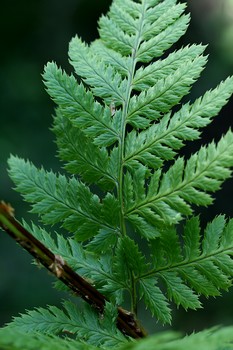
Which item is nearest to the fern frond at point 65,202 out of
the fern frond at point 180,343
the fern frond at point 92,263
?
the fern frond at point 92,263

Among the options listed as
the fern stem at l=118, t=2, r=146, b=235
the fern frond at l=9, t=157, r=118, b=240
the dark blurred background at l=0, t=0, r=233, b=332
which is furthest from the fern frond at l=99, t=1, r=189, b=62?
the dark blurred background at l=0, t=0, r=233, b=332

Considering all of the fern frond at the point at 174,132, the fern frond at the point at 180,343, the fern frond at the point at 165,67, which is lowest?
the fern frond at the point at 180,343

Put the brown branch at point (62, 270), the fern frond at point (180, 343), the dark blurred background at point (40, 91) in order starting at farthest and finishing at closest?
the dark blurred background at point (40, 91) < the brown branch at point (62, 270) < the fern frond at point (180, 343)

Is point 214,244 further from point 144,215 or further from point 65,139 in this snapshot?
point 65,139

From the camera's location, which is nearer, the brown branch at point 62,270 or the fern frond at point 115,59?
the brown branch at point 62,270

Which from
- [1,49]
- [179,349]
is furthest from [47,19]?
[179,349]

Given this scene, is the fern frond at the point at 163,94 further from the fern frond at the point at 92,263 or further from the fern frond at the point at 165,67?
the fern frond at the point at 92,263

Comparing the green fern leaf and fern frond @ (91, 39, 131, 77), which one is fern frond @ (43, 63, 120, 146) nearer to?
fern frond @ (91, 39, 131, 77)
